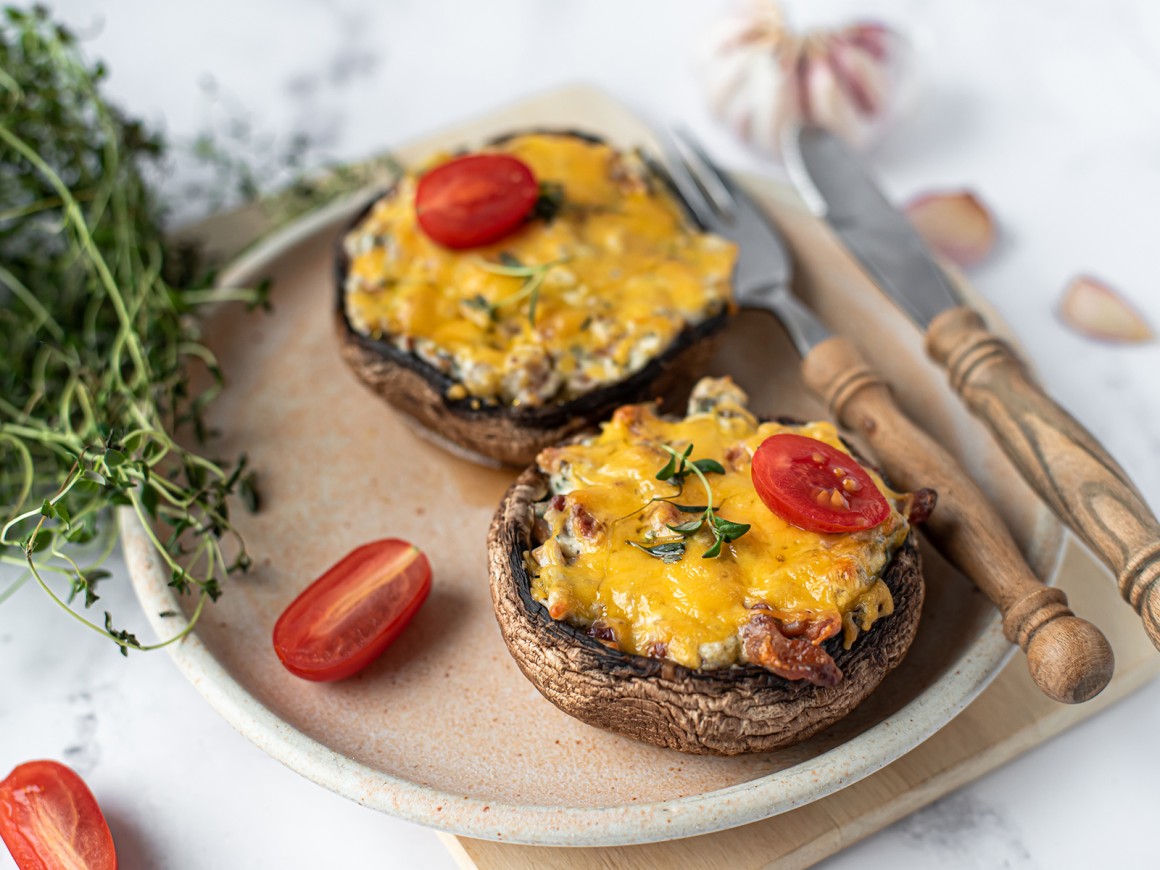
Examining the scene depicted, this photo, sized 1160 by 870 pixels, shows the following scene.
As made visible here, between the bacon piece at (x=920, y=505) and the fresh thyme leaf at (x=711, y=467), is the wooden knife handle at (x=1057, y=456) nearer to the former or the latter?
the bacon piece at (x=920, y=505)

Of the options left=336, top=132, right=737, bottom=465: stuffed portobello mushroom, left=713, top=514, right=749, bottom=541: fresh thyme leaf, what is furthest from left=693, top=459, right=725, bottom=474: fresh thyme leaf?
left=336, top=132, right=737, bottom=465: stuffed portobello mushroom

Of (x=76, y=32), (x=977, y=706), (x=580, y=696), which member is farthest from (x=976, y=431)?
(x=76, y=32)

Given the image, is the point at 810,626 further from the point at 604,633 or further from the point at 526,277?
the point at 526,277

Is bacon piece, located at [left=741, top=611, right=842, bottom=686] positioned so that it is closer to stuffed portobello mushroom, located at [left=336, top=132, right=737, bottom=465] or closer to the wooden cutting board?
the wooden cutting board

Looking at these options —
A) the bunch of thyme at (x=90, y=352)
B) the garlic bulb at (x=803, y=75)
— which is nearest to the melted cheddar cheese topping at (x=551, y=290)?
the bunch of thyme at (x=90, y=352)

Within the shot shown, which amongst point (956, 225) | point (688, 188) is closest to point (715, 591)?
point (688, 188)

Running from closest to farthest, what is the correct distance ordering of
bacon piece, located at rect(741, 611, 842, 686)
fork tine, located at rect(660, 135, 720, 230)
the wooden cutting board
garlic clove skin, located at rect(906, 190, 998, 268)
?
bacon piece, located at rect(741, 611, 842, 686)
the wooden cutting board
fork tine, located at rect(660, 135, 720, 230)
garlic clove skin, located at rect(906, 190, 998, 268)
